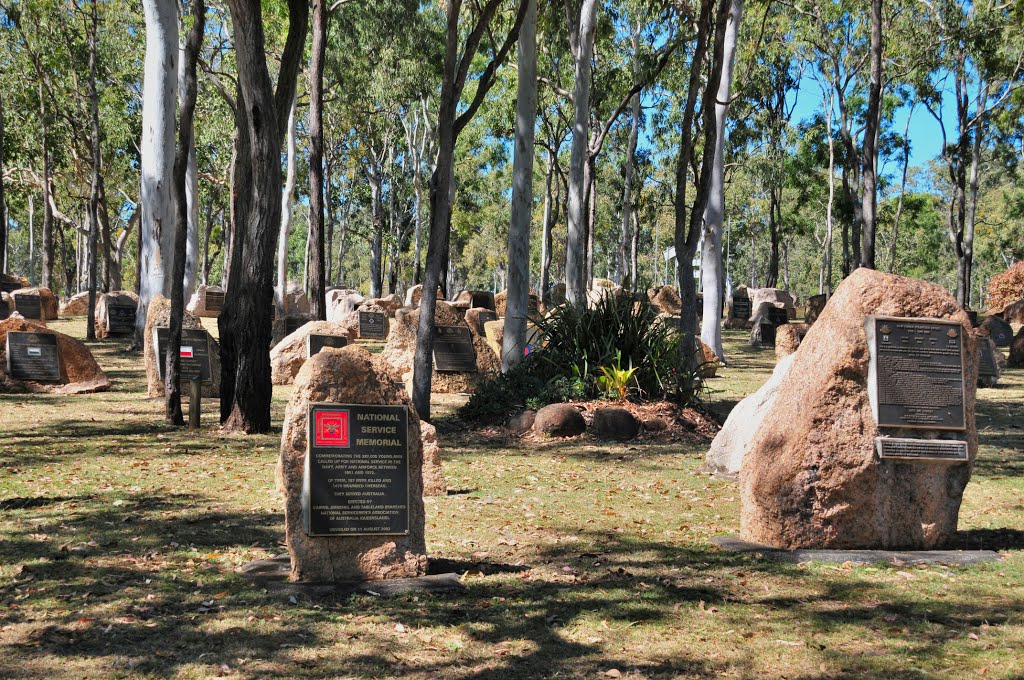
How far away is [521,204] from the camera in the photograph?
16.7 m

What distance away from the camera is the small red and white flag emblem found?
5.61 m

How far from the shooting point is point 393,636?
501 centimetres

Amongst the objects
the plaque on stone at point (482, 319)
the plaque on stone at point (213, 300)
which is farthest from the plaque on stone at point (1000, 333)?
the plaque on stone at point (213, 300)

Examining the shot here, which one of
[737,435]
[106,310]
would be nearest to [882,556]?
[737,435]

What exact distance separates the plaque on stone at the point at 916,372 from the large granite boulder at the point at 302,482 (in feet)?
10.4

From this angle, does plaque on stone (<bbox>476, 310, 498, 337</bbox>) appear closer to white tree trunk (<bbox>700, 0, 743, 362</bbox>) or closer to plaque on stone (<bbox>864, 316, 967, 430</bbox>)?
white tree trunk (<bbox>700, 0, 743, 362</bbox>)

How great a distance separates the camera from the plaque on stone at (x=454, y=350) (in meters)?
17.6

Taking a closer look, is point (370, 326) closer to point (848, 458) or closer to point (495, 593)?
point (848, 458)

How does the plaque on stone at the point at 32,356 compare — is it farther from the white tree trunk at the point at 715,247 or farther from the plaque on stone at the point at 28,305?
the plaque on stone at the point at 28,305

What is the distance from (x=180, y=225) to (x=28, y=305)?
Result: 65.6 ft

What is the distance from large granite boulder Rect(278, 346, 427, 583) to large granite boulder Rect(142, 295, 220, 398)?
979cm

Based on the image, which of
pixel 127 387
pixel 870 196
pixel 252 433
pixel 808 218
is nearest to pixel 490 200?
pixel 808 218

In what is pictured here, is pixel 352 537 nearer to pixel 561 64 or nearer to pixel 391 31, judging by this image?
pixel 391 31

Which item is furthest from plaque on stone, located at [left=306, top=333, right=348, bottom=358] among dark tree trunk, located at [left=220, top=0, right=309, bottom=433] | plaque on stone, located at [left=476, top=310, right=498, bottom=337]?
plaque on stone, located at [left=476, top=310, right=498, bottom=337]
